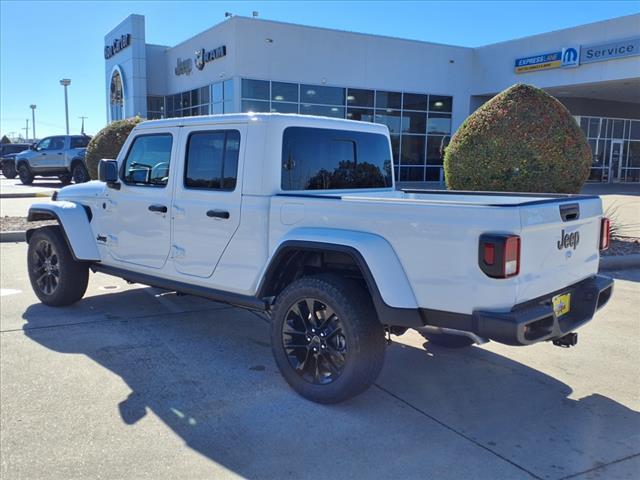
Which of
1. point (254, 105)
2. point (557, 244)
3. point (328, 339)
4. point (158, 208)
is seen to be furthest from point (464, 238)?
point (254, 105)

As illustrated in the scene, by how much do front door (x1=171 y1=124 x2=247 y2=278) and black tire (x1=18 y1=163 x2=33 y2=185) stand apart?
21621 mm

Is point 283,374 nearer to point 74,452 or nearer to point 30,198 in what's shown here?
point 74,452

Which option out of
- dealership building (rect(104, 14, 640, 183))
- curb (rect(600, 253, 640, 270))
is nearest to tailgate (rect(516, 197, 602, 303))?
curb (rect(600, 253, 640, 270))

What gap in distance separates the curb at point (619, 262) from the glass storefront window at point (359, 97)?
16740 mm

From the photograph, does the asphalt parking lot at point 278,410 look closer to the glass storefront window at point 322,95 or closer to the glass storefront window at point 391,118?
the glass storefront window at point 322,95

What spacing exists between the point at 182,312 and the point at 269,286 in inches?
83.7

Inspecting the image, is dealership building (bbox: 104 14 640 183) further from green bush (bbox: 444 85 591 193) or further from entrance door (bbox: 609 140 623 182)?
green bush (bbox: 444 85 591 193)

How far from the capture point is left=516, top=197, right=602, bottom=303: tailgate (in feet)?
10.4

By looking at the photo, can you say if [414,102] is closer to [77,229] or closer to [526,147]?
[526,147]

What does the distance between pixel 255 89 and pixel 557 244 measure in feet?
64.3

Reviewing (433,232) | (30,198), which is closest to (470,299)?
(433,232)

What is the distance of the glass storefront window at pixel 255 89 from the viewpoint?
21.5 meters

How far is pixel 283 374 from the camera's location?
13.2 ft

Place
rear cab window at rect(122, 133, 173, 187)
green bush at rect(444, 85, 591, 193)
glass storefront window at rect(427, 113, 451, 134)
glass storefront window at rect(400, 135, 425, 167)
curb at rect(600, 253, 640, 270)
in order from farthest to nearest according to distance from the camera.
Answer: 1. glass storefront window at rect(427, 113, 451, 134)
2. glass storefront window at rect(400, 135, 425, 167)
3. green bush at rect(444, 85, 591, 193)
4. curb at rect(600, 253, 640, 270)
5. rear cab window at rect(122, 133, 173, 187)
